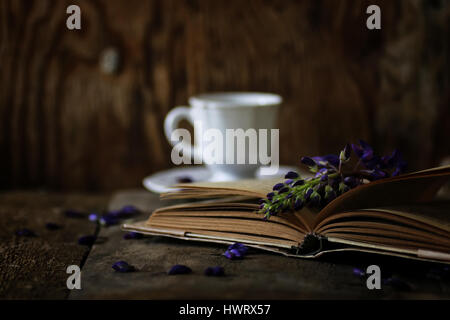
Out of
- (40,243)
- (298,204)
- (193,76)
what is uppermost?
(193,76)

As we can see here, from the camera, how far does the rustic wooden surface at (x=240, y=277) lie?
77cm

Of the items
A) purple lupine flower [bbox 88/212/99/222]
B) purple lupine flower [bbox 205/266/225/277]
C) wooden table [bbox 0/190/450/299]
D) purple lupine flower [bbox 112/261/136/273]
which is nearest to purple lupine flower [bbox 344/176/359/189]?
wooden table [bbox 0/190/450/299]

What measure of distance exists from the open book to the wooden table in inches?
1.3

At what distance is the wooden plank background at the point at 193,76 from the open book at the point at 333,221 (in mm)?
710

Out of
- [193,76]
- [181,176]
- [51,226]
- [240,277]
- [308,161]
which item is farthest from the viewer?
[193,76]

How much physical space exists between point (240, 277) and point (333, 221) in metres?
0.19

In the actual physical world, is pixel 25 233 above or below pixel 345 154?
below

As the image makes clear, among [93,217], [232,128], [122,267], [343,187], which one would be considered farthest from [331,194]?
[93,217]

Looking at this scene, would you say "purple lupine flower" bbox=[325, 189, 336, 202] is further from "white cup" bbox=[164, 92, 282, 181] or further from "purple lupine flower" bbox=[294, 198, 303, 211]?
"white cup" bbox=[164, 92, 282, 181]

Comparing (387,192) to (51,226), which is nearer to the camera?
(387,192)

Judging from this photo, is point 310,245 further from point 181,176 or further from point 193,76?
point 193,76

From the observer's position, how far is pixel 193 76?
1.66 m
